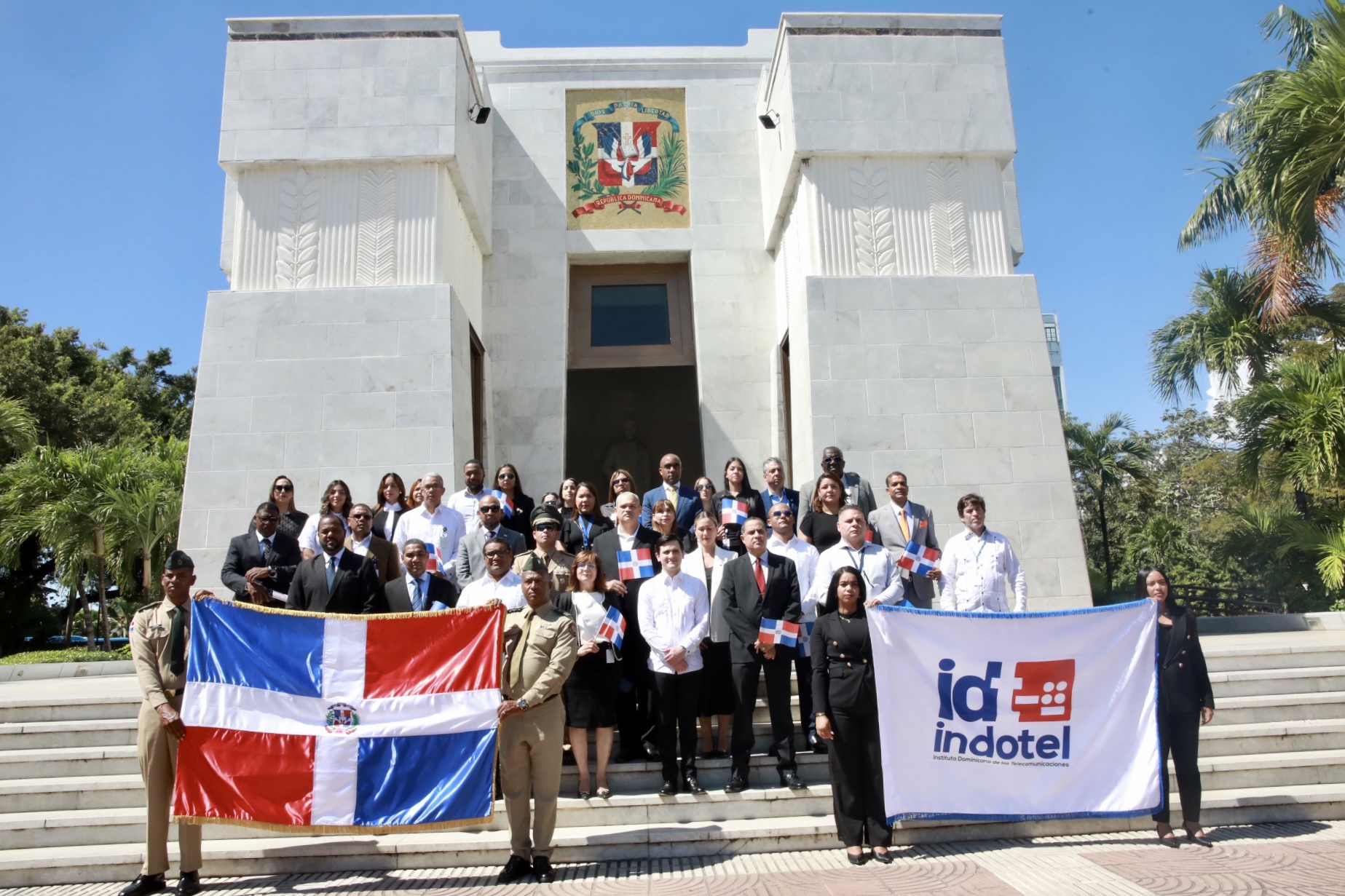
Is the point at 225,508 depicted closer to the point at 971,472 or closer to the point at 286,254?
the point at 286,254

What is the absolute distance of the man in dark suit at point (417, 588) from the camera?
6.44m

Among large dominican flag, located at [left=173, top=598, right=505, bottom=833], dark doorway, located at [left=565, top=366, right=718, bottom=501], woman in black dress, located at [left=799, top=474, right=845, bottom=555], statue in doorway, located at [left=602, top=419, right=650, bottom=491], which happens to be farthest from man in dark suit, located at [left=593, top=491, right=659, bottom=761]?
dark doorway, located at [left=565, top=366, right=718, bottom=501]

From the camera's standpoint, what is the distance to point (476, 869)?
5.54m

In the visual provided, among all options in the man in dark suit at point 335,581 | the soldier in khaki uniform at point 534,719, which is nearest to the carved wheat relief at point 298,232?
the man in dark suit at point 335,581

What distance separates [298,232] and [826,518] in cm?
750

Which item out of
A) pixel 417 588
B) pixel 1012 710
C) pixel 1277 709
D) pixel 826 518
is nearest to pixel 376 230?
pixel 417 588

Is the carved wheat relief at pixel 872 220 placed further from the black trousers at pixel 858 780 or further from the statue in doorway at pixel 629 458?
the black trousers at pixel 858 780

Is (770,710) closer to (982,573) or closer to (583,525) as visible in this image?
(982,573)

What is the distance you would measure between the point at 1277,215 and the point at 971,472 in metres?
5.20

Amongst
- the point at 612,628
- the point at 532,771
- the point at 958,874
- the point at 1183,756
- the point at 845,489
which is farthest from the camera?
the point at 845,489

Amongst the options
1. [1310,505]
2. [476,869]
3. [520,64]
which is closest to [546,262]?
[520,64]

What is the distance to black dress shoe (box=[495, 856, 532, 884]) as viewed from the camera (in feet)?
17.2

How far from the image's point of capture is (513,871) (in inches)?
206

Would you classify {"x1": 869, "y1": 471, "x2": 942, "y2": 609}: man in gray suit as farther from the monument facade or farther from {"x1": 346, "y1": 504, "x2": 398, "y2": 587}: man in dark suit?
{"x1": 346, "y1": 504, "x2": 398, "y2": 587}: man in dark suit
